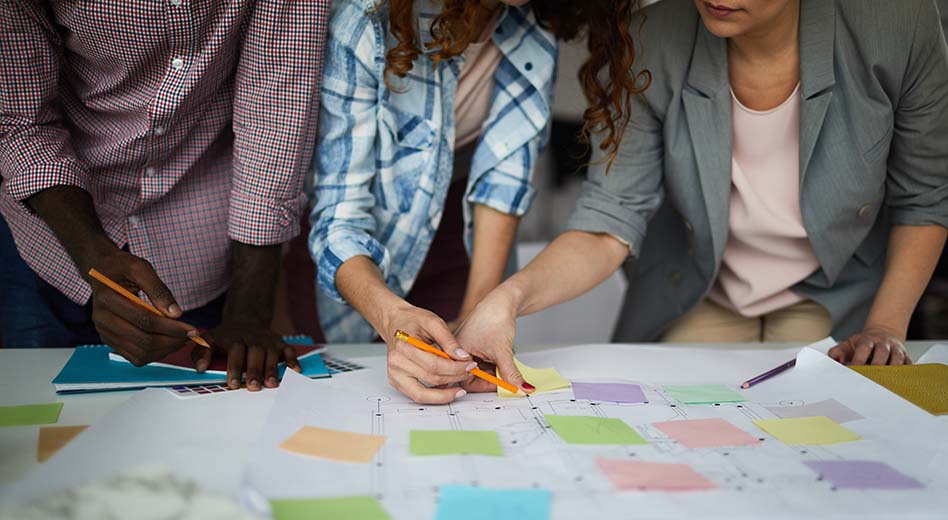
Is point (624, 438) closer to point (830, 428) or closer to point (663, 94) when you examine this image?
point (830, 428)

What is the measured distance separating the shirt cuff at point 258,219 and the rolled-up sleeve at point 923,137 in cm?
96

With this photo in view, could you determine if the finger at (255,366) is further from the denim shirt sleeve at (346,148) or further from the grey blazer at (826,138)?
the grey blazer at (826,138)

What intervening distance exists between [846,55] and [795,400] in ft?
1.90

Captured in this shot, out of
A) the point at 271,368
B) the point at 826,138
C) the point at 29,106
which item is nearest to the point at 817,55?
the point at 826,138

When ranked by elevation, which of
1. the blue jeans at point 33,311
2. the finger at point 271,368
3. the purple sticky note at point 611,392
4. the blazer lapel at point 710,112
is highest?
the blazer lapel at point 710,112

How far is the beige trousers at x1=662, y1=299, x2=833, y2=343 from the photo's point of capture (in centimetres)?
160

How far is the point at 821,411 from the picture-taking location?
1.02 meters

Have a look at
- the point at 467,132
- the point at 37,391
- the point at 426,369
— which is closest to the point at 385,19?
the point at 467,132

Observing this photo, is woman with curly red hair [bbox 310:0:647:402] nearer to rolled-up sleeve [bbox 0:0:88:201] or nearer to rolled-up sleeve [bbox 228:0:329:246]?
rolled-up sleeve [bbox 228:0:329:246]

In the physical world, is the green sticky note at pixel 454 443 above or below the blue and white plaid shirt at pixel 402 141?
below

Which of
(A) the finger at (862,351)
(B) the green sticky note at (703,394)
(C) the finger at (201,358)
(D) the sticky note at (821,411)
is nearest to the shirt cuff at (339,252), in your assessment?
(C) the finger at (201,358)

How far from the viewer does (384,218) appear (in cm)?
139

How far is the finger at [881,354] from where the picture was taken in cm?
123

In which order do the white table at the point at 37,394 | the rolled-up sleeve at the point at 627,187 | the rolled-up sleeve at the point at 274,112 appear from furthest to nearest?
the rolled-up sleeve at the point at 627,187 → the rolled-up sleeve at the point at 274,112 → the white table at the point at 37,394
